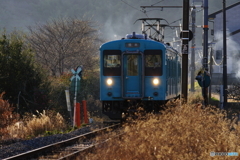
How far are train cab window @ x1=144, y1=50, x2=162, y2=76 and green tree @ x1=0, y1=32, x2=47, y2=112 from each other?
6323 mm

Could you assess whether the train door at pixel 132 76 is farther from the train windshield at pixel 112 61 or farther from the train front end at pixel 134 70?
the train windshield at pixel 112 61

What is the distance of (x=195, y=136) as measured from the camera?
26.1ft

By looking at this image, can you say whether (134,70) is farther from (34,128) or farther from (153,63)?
(34,128)

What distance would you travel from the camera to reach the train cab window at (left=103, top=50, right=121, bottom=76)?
604 inches

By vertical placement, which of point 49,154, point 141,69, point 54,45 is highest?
point 54,45

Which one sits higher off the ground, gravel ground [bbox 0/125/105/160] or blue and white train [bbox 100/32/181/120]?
blue and white train [bbox 100/32/181/120]

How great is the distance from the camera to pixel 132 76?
50.2 ft

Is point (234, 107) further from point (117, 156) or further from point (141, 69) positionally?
point (117, 156)

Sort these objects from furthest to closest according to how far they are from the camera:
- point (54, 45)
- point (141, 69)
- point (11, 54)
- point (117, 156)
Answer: point (54, 45) < point (11, 54) < point (141, 69) < point (117, 156)

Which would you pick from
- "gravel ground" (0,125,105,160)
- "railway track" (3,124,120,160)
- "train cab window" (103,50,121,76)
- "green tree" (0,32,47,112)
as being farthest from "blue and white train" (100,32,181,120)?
"green tree" (0,32,47,112)

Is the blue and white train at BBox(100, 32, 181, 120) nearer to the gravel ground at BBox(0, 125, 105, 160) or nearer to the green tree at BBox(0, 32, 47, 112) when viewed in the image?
the gravel ground at BBox(0, 125, 105, 160)

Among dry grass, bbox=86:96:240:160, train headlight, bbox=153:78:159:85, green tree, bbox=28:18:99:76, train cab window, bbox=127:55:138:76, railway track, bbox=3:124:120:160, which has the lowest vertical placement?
railway track, bbox=3:124:120:160

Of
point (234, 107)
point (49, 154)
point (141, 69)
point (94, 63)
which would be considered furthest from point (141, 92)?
point (94, 63)

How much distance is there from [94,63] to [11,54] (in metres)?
11.1
